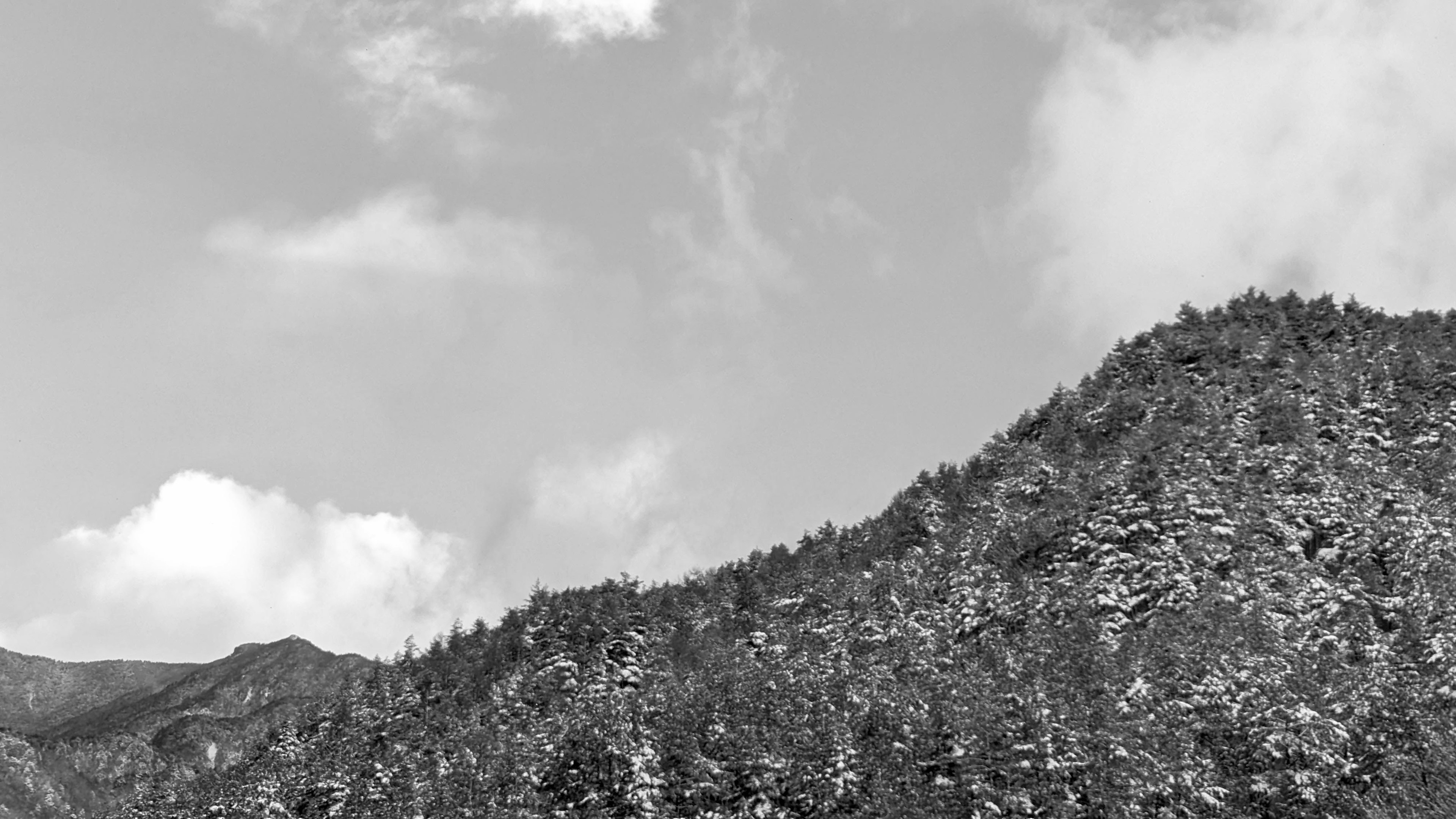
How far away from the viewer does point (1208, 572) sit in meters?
66.8

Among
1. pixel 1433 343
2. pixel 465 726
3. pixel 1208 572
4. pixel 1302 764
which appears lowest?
pixel 1302 764

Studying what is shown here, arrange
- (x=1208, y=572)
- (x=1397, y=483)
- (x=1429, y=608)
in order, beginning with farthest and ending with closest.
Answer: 1. (x=1397, y=483)
2. (x=1208, y=572)
3. (x=1429, y=608)

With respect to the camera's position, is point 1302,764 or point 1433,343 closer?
point 1302,764

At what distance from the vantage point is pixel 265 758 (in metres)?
92.2

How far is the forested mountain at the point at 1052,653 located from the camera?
48938mm

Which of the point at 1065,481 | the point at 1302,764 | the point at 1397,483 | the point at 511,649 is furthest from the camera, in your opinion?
the point at 511,649

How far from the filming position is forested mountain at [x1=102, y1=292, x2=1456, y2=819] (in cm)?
4894

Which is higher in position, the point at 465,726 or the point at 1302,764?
the point at 465,726

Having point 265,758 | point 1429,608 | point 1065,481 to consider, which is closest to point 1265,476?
point 1065,481

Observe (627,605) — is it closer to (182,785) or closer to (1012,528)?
(1012,528)

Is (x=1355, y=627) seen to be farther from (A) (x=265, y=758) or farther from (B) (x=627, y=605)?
(A) (x=265, y=758)

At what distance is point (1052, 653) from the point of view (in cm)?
6134

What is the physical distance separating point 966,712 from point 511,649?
58531mm

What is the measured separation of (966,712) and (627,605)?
47332mm
